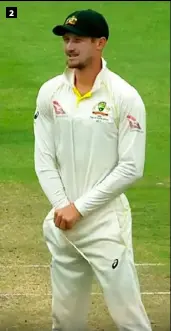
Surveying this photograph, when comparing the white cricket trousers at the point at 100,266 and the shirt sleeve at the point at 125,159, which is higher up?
the shirt sleeve at the point at 125,159

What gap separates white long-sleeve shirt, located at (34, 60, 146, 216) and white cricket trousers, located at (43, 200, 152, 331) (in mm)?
117

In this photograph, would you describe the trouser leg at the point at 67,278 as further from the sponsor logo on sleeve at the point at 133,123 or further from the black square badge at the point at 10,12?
the black square badge at the point at 10,12

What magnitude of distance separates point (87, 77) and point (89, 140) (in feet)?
0.87

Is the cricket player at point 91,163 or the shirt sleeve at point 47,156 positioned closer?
the cricket player at point 91,163

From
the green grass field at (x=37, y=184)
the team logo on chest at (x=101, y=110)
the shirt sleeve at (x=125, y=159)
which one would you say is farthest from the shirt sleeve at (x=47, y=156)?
the green grass field at (x=37, y=184)

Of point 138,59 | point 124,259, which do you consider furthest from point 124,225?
point 138,59

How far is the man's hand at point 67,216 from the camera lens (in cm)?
393

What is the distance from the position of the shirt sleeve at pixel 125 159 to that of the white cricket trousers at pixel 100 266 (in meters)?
0.12

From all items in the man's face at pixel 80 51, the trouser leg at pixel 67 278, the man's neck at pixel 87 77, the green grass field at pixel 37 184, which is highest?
the man's face at pixel 80 51

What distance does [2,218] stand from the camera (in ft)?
19.2

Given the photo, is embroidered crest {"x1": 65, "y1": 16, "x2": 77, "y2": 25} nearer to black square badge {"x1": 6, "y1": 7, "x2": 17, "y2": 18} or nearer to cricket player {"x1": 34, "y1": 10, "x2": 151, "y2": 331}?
cricket player {"x1": 34, "y1": 10, "x2": 151, "y2": 331}

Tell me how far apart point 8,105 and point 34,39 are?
5.31 ft

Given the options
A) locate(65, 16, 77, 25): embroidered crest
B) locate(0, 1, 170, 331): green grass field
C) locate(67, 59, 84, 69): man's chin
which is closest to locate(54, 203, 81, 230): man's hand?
locate(67, 59, 84, 69): man's chin

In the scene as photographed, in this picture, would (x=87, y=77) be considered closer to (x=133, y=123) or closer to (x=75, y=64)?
(x=75, y=64)
